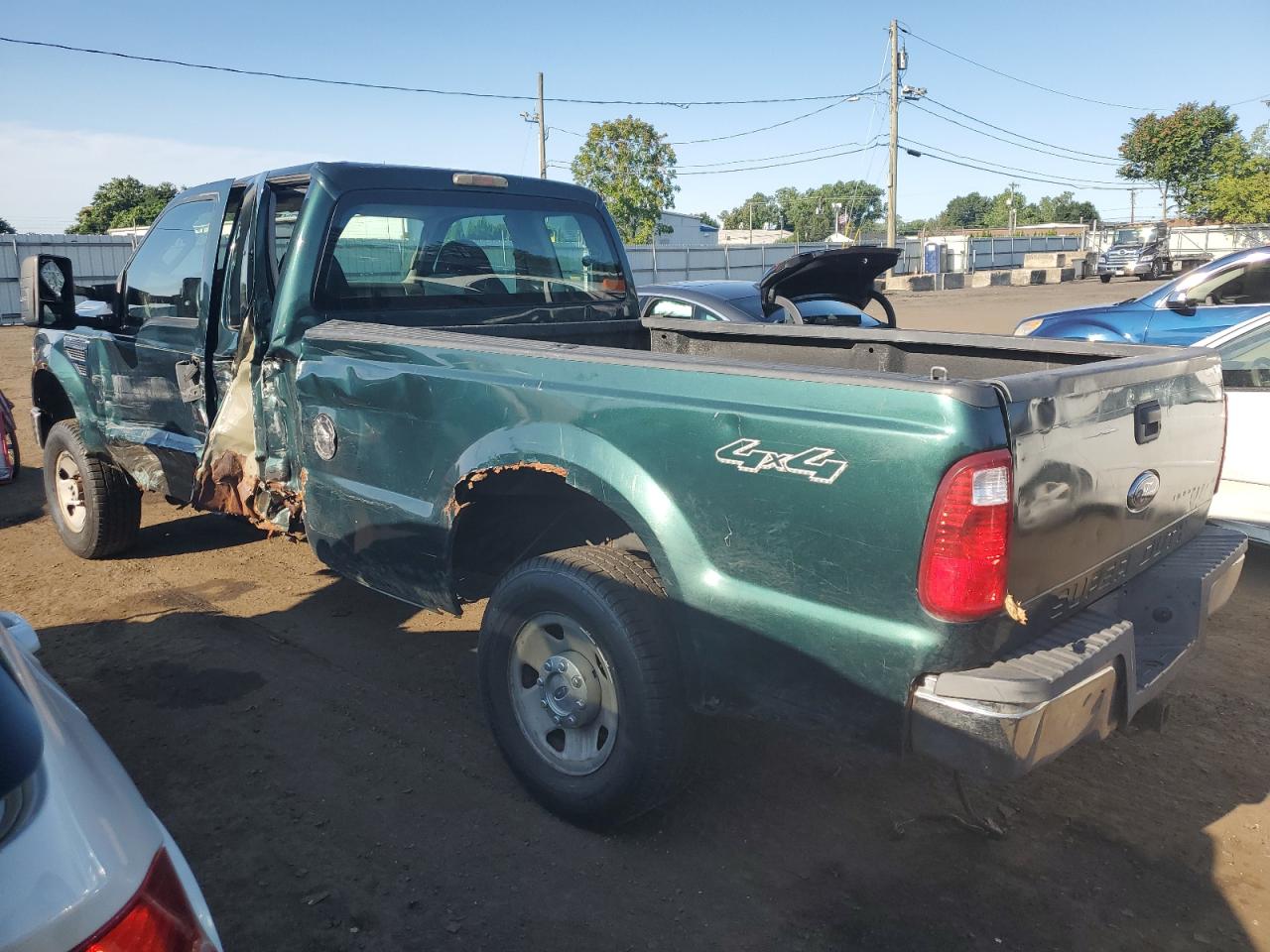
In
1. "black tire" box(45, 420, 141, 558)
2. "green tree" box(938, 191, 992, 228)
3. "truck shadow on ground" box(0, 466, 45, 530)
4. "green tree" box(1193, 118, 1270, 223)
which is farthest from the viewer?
"green tree" box(938, 191, 992, 228)

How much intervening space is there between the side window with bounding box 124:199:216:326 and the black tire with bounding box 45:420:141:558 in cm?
95

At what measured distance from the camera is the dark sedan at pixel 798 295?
722cm

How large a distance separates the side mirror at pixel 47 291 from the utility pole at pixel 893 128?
30.4 m

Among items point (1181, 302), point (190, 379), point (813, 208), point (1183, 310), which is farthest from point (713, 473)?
point (813, 208)

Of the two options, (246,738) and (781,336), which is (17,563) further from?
(781,336)

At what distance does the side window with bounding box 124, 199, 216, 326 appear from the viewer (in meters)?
5.05

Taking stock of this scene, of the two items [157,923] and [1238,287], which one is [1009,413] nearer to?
[157,923]

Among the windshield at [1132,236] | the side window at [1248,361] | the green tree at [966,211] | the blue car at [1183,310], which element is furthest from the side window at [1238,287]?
the green tree at [966,211]

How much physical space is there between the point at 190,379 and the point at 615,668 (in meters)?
2.98

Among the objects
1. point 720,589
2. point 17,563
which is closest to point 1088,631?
point 720,589

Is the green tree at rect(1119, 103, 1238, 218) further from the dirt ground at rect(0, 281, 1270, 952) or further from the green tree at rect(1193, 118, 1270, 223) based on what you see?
the dirt ground at rect(0, 281, 1270, 952)

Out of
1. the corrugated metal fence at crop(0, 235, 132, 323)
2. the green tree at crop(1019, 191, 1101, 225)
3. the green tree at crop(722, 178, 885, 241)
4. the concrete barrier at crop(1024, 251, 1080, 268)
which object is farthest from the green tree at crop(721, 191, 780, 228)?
the corrugated metal fence at crop(0, 235, 132, 323)

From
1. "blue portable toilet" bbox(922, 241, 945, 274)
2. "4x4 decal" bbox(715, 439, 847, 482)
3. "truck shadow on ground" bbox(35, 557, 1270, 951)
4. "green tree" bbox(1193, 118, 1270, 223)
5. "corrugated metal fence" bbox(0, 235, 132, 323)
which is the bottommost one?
"truck shadow on ground" bbox(35, 557, 1270, 951)

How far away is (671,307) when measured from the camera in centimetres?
856
